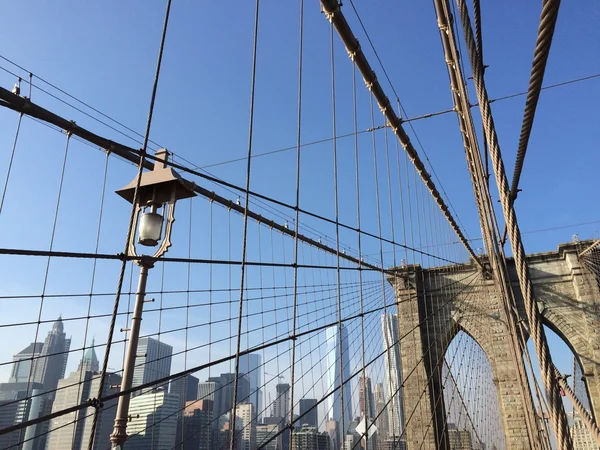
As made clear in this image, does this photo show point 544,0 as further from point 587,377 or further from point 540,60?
point 587,377

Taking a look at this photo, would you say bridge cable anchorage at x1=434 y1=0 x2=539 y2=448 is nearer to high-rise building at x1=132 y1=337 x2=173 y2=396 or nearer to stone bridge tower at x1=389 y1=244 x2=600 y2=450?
high-rise building at x1=132 y1=337 x2=173 y2=396

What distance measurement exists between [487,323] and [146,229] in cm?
1021

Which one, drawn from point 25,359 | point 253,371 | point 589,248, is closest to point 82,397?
point 253,371

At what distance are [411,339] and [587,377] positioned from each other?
388 cm

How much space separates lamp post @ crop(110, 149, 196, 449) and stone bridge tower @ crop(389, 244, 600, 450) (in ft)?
22.2

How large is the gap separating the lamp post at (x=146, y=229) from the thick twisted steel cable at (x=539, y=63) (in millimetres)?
1774

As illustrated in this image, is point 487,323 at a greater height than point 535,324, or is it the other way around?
point 487,323

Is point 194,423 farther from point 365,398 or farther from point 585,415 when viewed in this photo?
point 585,415

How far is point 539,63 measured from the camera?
136 cm

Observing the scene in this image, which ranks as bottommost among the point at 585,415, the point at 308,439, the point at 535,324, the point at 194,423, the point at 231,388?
the point at 308,439

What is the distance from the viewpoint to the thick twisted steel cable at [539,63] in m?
1.13

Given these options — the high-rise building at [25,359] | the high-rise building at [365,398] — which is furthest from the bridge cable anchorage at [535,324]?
the high-rise building at [25,359]

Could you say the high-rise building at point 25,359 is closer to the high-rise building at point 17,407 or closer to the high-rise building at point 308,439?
the high-rise building at point 17,407

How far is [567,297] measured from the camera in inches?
399
